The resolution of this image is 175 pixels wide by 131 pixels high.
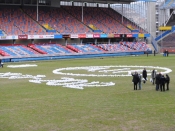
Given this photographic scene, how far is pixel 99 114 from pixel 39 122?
9.22ft

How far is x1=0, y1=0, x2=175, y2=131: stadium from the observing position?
53.3 feet

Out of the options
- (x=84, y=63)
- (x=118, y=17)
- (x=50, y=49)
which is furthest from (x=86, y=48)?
(x=84, y=63)

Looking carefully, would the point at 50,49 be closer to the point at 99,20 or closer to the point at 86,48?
the point at 86,48

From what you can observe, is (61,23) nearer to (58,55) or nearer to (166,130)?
(58,55)

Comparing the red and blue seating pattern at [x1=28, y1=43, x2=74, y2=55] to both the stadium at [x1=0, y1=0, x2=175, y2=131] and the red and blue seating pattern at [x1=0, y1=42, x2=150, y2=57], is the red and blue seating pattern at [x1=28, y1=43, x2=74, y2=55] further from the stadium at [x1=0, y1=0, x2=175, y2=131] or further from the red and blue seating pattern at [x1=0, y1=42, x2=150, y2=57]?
the stadium at [x1=0, y1=0, x2=175, y2=131]

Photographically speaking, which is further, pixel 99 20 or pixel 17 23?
pixel 99 20

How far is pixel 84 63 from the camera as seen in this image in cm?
5372

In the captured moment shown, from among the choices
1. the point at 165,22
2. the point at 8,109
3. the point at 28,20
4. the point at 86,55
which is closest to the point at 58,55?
the point at 86,55

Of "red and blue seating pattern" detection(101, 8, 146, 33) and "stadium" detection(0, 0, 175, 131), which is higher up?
"red and blue seating pattern" detection(101, 8, 146, 33)

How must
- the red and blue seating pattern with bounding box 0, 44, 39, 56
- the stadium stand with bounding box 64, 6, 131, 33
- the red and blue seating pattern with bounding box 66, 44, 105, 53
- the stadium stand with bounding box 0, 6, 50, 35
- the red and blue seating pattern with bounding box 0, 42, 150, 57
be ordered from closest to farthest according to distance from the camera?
the red and blue seating pattern with bounding box 0, 44, 39, 56 < the red and blue seating pattern with bounding box 0, 42, 150, 57 < the stadium stand with bounding box 0, 6, 50, 35 < the red and blue seating pattern with bounding box 66, 44, 105, 53 < the stadium stand with bounding box 64, 6, 131, 33

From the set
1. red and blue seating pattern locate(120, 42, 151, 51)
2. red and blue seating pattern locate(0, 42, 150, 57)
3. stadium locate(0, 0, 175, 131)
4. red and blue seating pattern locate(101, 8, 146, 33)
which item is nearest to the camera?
stadium locate(0, 0, 175, 131)

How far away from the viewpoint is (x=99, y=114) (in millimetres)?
16812

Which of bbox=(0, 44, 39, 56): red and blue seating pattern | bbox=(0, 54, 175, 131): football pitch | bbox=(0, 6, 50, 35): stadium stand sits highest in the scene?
bbox=(0, 6, 50, 35): stadium stand

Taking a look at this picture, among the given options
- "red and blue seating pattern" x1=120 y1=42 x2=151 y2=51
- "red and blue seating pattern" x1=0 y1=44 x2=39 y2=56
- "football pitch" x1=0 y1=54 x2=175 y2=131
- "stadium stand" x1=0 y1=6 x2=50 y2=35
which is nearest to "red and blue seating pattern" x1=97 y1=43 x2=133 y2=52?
"red and blue seating pattern" x1=120 y1=42 x2=151 y2=51
